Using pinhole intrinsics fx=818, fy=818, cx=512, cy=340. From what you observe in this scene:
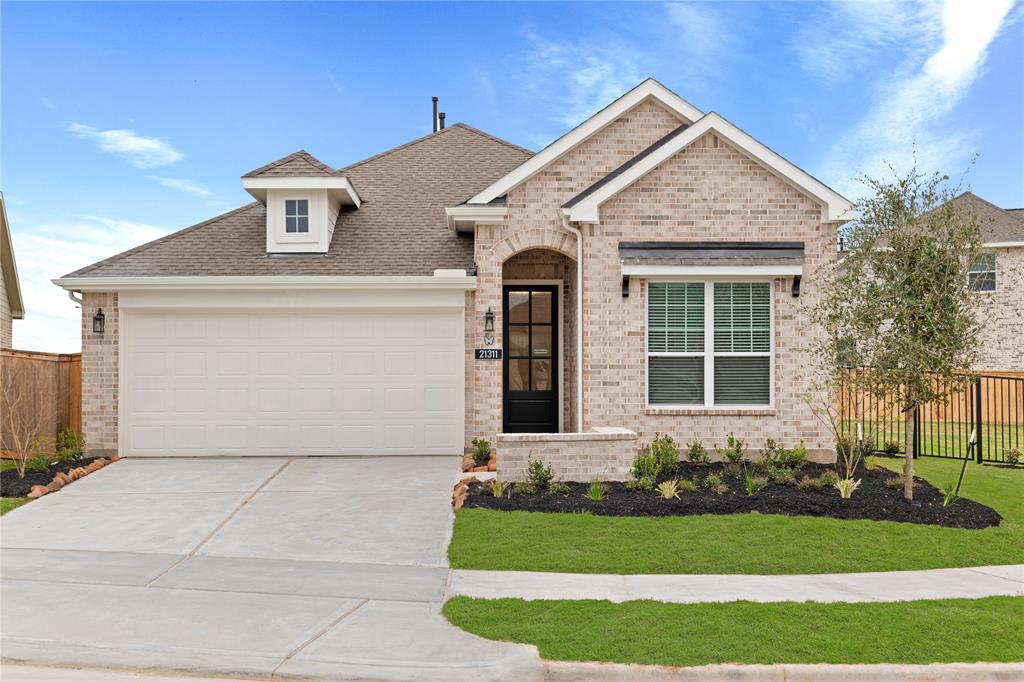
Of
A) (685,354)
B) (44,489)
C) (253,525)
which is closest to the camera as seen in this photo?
(253,525)

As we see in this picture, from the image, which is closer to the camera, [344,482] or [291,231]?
[344,482]

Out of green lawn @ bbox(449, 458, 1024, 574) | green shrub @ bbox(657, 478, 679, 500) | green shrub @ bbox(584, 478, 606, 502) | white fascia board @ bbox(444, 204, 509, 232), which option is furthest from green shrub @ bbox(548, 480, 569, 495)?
white fascia board @ bbox(444, 204, 509, 232)

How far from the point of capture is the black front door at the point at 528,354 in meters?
15.8

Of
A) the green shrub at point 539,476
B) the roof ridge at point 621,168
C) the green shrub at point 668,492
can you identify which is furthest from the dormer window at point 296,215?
the green shrub at point 668,492

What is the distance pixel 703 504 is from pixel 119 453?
9959 mm

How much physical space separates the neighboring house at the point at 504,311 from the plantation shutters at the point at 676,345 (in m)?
0.03

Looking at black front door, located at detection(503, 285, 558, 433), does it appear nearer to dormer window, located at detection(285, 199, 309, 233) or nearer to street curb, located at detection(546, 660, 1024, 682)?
dormer window, located at detection(285, 199, 309, 233)

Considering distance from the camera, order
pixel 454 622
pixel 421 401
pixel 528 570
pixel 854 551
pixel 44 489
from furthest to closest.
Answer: pixel 421 401
pixel 44 489
pixel 854 551
pixel 528 570
pixel 454 622

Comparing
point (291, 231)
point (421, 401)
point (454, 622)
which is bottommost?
point (454, 622)

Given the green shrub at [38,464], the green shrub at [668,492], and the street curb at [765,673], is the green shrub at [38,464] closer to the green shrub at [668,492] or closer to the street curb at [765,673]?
the green shrub at [668,492]

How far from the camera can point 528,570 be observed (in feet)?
26.9

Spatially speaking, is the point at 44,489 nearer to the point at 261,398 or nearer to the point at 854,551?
the point at 261,398

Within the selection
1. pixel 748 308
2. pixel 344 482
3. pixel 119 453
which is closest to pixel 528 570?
pixel 344 482

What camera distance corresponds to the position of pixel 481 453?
1366cm
